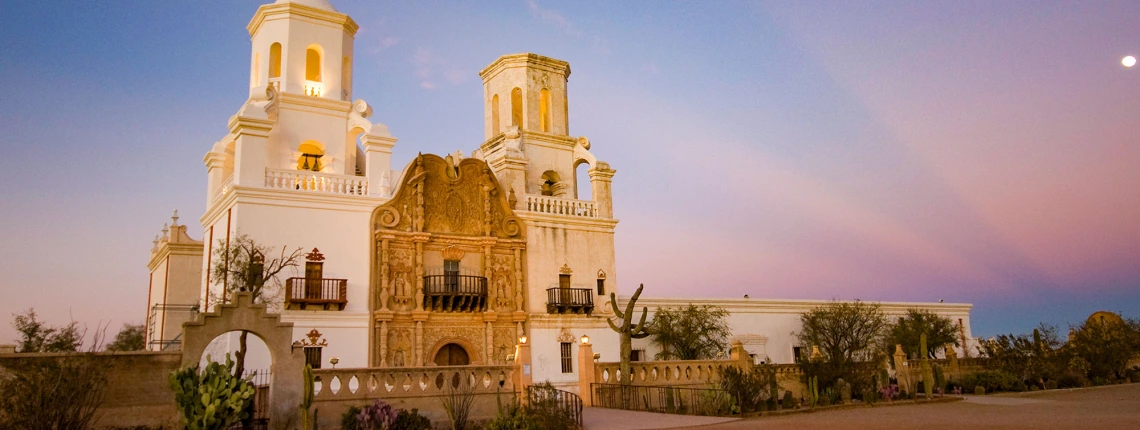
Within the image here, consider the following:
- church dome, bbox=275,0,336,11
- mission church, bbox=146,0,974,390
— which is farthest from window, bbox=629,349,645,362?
church dome, bbox=275,0,336,11

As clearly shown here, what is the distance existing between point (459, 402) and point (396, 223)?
31.9ft

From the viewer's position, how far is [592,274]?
31.1 metres

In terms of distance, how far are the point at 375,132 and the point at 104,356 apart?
13.4 m

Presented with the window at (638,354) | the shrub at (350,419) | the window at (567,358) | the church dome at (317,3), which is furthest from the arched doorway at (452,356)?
the church dome at (317,3)

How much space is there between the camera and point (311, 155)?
2900cm

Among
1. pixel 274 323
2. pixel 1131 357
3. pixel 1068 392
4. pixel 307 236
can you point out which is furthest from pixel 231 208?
pixel 1131 357

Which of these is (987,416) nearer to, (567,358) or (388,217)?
(567,358)

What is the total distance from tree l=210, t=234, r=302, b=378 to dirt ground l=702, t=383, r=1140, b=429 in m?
13.0

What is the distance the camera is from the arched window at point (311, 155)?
2880 cm

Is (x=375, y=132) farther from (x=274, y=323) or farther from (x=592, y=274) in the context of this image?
(x=274, y=323)

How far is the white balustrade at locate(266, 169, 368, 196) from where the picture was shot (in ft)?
86.3

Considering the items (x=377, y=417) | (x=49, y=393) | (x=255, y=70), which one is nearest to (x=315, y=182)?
(x=255, y=70)

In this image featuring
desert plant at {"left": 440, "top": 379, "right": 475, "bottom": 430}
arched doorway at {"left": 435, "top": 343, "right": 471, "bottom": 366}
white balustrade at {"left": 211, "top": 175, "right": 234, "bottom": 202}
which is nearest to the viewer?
desert plant at {"left": 440, "top": 379, "right": 475, "bottom": 430}

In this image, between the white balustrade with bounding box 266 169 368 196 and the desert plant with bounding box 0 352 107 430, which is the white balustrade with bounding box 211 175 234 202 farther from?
the desert plant with bounding box 0 352 107 430
